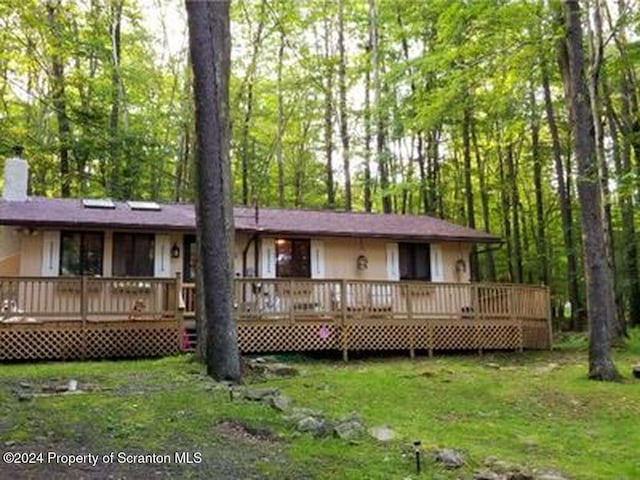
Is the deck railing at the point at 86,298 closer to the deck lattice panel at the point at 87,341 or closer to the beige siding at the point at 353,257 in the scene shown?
the deck lattice panel at the point at 87,341

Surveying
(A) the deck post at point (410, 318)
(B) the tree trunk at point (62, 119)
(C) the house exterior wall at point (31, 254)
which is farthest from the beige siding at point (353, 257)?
(B) the tree trunk at point (62, 119)

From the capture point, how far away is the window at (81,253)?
537 inches

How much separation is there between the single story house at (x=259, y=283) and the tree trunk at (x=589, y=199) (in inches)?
151

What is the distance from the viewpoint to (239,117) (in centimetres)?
2623

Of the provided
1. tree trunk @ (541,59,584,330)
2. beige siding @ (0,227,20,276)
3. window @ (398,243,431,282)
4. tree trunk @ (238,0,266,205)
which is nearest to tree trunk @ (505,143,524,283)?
tree trunk @ (541,59,584,330)

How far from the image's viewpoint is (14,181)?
14172mm

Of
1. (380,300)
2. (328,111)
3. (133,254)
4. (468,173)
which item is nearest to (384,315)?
(380,300)

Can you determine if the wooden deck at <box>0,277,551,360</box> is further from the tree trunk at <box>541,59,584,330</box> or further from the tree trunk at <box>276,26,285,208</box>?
the tree trunk at <box>276,26,285,208</box>

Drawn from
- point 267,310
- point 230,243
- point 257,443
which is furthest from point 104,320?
point 257,443

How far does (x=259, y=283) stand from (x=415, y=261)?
5372 mm

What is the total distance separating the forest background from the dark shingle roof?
261cm

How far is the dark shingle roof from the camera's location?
13195 millimetres

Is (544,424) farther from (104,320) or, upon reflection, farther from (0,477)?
(104,320)

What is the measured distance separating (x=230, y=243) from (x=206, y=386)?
2.26m
